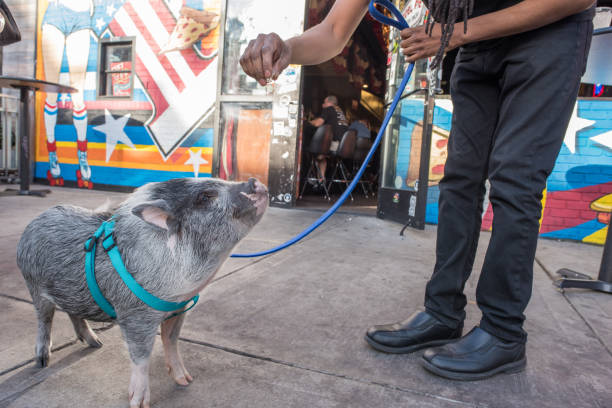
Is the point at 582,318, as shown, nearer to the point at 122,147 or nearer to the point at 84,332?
the point at 84,332

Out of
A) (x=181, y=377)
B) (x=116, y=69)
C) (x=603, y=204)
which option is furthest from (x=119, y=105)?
(x=603, y=204)

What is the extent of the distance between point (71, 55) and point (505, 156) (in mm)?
8517

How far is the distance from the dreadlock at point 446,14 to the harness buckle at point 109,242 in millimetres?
1257

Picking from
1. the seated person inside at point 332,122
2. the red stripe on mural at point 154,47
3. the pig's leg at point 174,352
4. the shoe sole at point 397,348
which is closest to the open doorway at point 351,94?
the seated person inside at point 332,122

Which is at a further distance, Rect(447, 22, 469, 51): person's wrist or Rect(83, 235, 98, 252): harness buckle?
Rect(447, 22, 469, 51): person's wrist

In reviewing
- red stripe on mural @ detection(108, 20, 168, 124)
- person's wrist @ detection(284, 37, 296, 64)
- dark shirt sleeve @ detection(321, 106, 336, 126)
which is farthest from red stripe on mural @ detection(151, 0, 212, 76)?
person's wrist @ detection(284, 37, 296, 64)

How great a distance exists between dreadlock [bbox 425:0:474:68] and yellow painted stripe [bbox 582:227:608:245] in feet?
14.2

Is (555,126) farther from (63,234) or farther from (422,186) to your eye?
(422,186)

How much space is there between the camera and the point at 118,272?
1.13 m

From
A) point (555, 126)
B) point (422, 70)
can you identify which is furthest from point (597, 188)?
point (555, 126)

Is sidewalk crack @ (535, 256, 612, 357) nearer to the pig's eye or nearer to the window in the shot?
the pig's eye

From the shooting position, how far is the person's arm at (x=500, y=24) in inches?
49.8

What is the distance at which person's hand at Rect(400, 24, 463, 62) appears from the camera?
54.2 inches

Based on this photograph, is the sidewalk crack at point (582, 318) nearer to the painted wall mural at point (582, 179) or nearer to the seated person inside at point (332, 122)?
the painted wall mural at point (582, 179)
